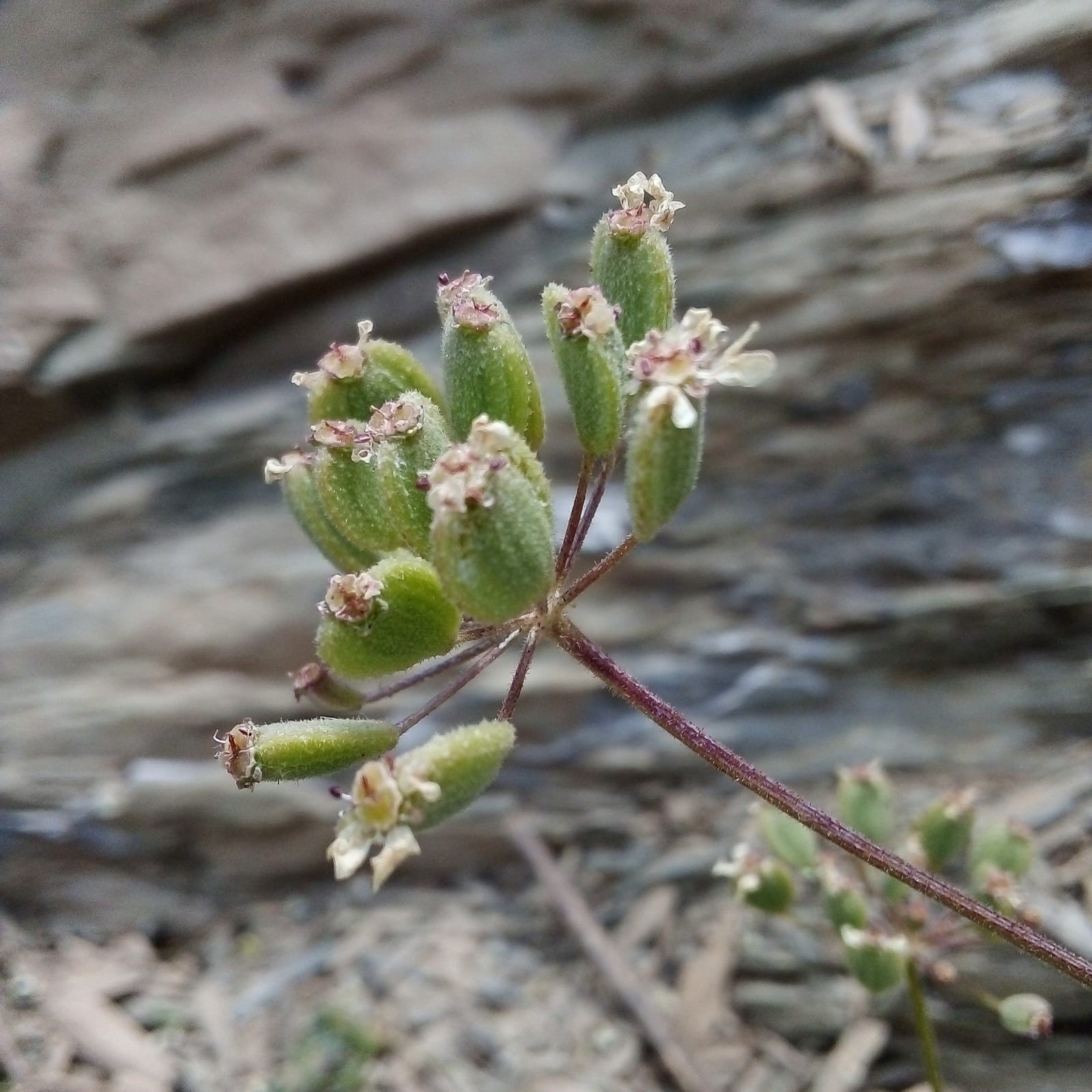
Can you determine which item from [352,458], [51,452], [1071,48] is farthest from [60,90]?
[1071,48]

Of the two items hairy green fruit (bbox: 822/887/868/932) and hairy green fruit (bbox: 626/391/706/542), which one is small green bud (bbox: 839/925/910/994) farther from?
hairy green fruit (bbox: 626/391/706/542)

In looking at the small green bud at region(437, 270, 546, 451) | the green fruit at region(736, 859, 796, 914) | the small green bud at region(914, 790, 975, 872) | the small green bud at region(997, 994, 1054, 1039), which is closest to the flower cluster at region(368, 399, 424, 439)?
the small green bud at region(437, 270, 546, 451)

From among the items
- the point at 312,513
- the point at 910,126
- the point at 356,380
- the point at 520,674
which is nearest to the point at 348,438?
the point at 356,380

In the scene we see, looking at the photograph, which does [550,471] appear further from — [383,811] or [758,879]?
[383,811]

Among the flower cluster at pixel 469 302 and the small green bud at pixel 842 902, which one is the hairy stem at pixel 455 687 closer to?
the flower cluster at pixel 469 302

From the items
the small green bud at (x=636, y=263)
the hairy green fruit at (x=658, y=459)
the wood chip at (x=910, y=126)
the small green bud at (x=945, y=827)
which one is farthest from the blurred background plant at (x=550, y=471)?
the hairy green fruit at (x=658, y=459)

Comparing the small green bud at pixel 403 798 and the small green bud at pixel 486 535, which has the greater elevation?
the small green bud at pixel 486 535
